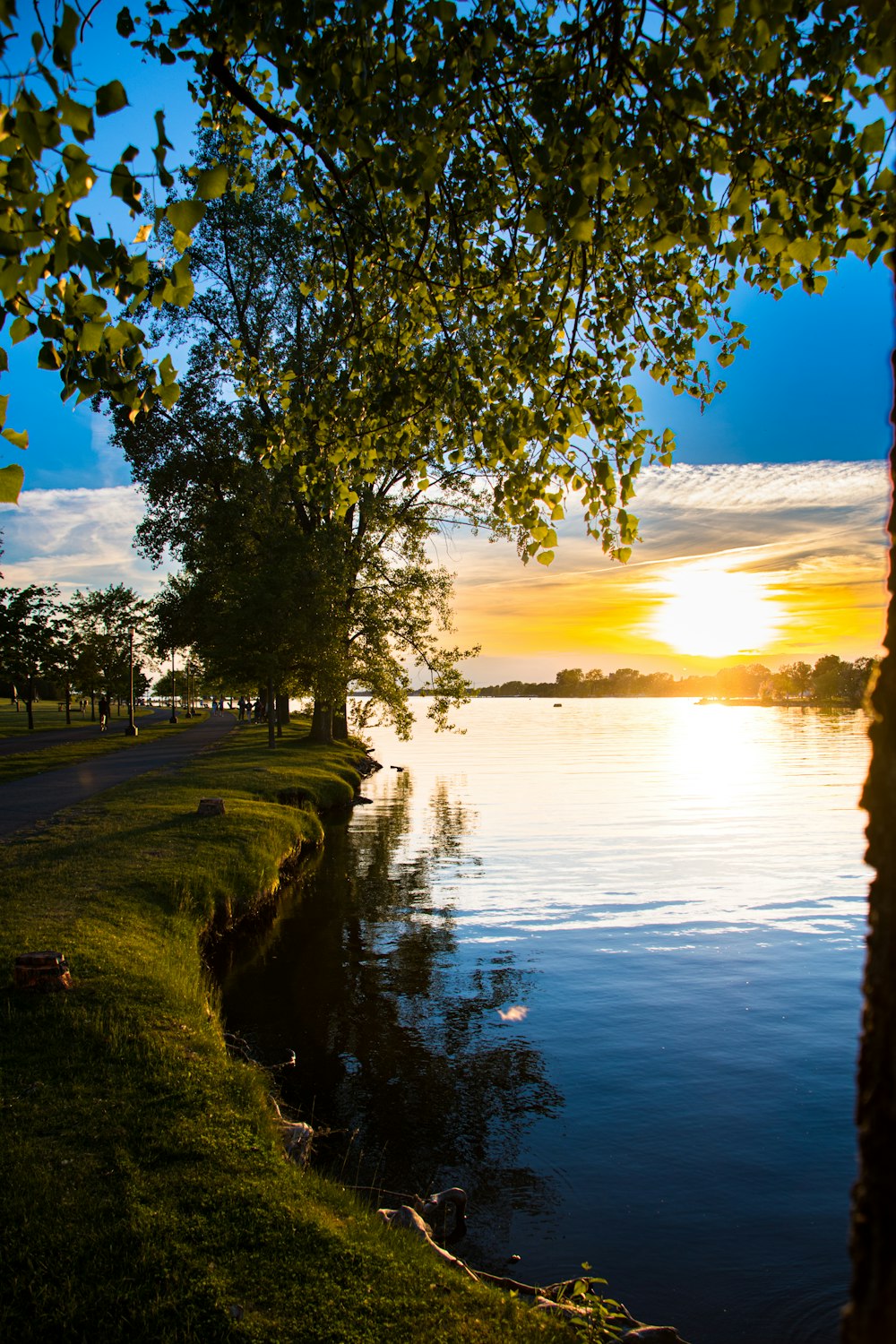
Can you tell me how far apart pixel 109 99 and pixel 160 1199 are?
6196 mm

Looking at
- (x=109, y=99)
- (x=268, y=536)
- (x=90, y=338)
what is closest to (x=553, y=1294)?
(x=90, y=338)

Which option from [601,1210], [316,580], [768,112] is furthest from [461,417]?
[316,580]

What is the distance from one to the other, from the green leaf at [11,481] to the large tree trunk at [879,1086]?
3.41 metres

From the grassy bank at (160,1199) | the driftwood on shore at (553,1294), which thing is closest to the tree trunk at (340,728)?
the grassy bank at (160,1199)

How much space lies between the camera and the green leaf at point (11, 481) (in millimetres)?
3602

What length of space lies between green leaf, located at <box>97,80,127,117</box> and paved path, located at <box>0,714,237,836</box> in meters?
17.0

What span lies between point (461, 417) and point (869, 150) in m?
3.48

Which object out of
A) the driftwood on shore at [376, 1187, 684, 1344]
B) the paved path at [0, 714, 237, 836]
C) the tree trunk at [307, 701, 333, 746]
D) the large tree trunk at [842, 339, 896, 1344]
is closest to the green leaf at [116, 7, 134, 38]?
the large tree trunk at [842, 339, 896, 1344]

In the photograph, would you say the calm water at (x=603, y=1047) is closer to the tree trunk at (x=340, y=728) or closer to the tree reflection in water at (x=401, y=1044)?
the tree reflection in water at (x=401, y=1044)

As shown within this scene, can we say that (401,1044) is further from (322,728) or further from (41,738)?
(41,738)

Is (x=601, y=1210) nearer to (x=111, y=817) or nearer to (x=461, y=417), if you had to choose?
(x=461, y=417)

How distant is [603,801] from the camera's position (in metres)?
37.9

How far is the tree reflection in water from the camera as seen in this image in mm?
8188

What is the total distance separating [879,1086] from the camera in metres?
2.03
